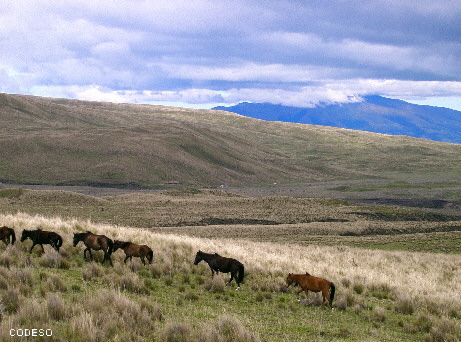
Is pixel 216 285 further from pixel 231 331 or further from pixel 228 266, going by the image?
pixel 231 331

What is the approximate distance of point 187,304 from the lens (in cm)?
1070

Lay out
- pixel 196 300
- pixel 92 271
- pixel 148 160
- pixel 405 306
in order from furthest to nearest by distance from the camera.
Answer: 1. pixel 148 160
2. pixel 405 306
3. pixel 92 271
4. pixel 196 300

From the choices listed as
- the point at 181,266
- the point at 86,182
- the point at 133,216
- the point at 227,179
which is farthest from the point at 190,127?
the point at 181,266

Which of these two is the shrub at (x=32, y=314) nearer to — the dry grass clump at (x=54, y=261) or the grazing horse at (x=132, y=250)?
the dry grass clump at (x=54, y=261)

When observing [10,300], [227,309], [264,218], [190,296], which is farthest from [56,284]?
[264,218]

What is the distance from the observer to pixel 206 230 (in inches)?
1703

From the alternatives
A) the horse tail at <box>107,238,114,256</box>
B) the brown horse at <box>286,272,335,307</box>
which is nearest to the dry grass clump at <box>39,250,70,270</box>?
the horse tail at <box>107,238,114,256</box>

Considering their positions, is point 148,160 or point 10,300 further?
point 148,160

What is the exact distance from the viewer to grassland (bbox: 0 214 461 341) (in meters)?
8.05

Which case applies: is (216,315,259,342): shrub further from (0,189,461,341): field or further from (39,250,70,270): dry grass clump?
(39,250,70,270): dry grass clump

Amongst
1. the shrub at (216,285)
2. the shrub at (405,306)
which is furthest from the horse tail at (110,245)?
the shrub at (405,306)

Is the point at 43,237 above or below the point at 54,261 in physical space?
above

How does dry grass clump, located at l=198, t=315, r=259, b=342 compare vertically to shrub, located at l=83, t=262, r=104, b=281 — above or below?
above

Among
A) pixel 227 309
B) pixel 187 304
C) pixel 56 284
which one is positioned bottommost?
pixel 227 309
